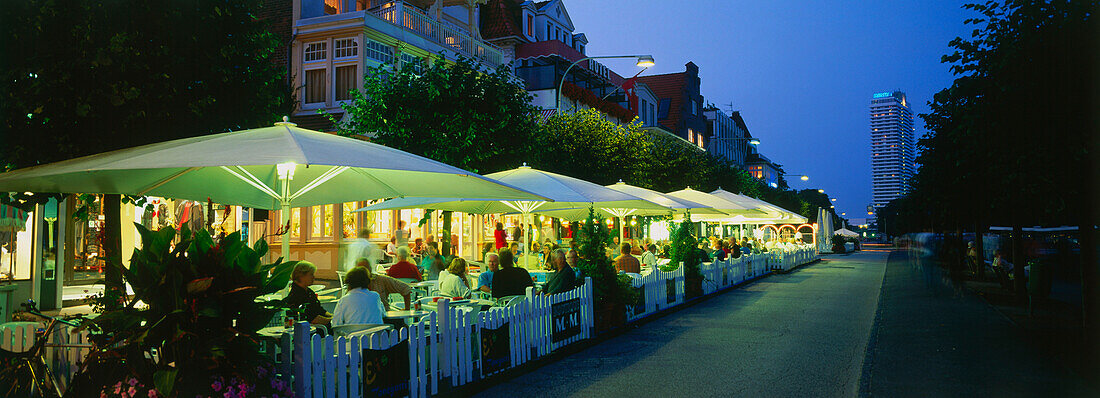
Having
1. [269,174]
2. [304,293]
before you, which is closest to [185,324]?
[304,293]

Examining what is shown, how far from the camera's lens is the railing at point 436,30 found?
76.6 feet

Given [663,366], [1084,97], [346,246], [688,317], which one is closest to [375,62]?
[346,246]

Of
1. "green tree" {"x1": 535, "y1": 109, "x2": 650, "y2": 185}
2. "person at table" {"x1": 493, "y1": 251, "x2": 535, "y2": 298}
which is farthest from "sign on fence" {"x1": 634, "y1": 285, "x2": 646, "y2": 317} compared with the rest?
"green tree" {"x1": 535, "y1": 109, "x2": 650, "y2": 185}

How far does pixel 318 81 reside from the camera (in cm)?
2253

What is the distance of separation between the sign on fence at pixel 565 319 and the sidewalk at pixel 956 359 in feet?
11.0

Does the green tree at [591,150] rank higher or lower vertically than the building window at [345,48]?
lower

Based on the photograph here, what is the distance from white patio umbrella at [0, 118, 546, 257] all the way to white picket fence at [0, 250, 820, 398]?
125cm

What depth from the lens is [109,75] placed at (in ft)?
23.5

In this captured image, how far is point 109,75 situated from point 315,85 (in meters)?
15.8

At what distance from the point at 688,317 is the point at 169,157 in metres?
9.14

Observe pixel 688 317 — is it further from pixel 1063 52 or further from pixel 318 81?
pixel 318 81

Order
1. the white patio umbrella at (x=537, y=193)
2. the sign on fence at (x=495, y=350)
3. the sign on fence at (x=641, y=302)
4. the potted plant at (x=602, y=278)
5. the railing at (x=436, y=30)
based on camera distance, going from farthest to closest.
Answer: the railing at (x=436, y=30), the sign on fence at (x=641, y=302), the white patio umbrella at (x=537, y=193), the potted plant at (x=602, y=278), the sign on fence at (x=495, y=350)

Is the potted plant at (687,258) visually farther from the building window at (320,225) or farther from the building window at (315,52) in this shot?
the building window at (315,52)

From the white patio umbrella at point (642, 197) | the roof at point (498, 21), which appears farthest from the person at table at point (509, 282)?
the roof at point (498, 21)
